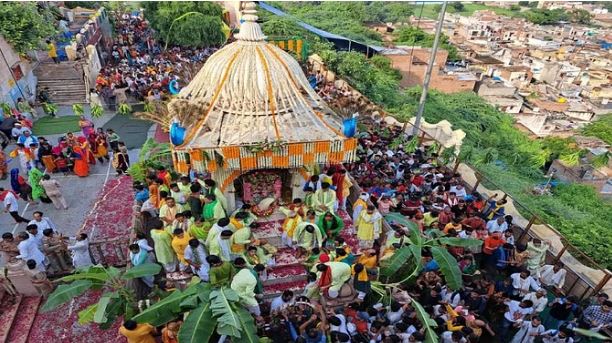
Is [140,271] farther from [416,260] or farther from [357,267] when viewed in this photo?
[416,260]

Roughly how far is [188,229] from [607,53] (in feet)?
279

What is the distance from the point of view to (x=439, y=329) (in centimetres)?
634

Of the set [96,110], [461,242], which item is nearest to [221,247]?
[461,242]

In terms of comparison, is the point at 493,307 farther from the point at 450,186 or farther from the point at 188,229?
the point at 188,229

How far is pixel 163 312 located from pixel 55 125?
14340mm

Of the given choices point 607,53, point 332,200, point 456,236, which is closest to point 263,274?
point 332,200

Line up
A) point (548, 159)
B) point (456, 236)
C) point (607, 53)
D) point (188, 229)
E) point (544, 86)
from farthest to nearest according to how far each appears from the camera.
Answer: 1. point (607, 53)
2. point (544, 86)
3. point (548, 159)
4. point (456, 236)
5. point (188, 229)

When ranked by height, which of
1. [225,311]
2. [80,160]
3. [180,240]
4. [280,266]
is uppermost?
[225,311]

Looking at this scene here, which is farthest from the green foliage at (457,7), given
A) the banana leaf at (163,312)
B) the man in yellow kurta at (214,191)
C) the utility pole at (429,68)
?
the banana leaf at (163,312)

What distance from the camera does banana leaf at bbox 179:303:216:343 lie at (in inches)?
212

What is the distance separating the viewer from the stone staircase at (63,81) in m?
19.5

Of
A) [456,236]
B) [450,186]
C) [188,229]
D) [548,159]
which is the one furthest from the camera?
[548,159]

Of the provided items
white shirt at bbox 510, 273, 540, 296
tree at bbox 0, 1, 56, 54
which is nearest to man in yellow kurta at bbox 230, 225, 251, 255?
white shirt at bbox 510, 273, 540, 296

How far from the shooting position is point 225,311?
5.63 m
